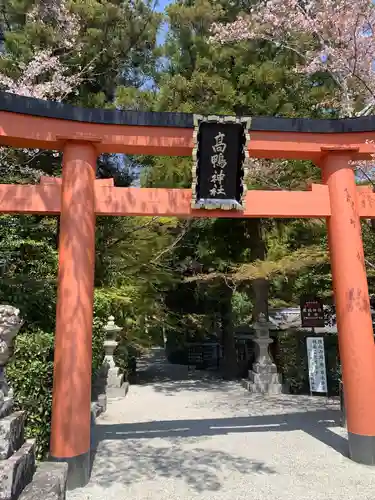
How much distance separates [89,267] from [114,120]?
7.13 feet

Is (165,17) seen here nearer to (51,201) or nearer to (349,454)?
(51,201)

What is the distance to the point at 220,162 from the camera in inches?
243

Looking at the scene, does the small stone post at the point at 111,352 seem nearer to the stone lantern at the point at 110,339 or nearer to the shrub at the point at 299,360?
the stone lantern at the point at 110,339

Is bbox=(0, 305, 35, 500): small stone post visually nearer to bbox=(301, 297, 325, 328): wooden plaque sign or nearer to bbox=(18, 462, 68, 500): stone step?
bbox=(18, 462, 68, 500): stone step

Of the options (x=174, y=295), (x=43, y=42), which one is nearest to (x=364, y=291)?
(x=43, y=42)

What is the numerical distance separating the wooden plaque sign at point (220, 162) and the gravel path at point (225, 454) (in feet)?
12.3

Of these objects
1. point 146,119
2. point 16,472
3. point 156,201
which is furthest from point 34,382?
point 146,119

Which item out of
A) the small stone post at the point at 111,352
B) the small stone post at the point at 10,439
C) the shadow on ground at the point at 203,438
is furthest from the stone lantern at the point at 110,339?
the small stone post at the point at 10,439

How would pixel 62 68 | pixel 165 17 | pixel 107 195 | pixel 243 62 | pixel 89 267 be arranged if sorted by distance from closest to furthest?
pixel 89 267 < pixel 107 195 < pixel 62 68 < pixel 243 62 < pixel 165 17

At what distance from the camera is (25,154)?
11594 millimetres

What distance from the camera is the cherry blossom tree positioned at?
10.5 m

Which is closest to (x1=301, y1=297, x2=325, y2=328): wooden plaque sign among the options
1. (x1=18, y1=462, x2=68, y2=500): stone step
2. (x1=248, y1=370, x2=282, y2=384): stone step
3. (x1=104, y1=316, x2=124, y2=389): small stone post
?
(x1=248, y1=370, x2=282, y2=384): stone step

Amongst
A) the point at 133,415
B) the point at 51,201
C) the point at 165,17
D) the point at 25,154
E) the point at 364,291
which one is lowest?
the point at 133,415

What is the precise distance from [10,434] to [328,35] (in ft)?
41.8
